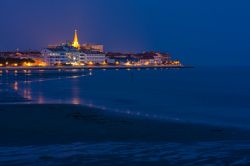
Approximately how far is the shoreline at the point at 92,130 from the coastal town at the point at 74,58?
9770 cm

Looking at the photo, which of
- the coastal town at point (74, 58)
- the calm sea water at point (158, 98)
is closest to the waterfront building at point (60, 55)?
the coastal town at point (74, 58)

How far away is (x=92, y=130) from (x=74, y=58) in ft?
438

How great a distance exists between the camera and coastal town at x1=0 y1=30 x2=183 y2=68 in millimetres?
125200

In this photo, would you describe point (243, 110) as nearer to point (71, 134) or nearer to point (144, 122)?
point (144, 122)

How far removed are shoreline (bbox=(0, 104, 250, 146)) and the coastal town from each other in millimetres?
97697

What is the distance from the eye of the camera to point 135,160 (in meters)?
8.77

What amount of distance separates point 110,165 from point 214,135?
450 cm

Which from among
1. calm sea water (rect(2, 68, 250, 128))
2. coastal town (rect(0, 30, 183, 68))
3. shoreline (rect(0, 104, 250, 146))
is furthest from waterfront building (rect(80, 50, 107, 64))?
shoreline (rect(0, 104, 250, 146))

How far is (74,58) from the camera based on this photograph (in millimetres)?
145000

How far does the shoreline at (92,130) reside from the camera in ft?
36.4

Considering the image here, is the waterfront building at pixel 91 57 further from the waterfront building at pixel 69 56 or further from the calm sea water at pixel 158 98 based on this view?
the calm sea water at pixel 158 98

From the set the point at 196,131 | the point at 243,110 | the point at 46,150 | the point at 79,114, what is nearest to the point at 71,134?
the point at 46,150

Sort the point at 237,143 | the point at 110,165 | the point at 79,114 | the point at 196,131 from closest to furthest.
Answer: the point at 110,165, the point at 237,143, the point at 196,131, the point at 79,114

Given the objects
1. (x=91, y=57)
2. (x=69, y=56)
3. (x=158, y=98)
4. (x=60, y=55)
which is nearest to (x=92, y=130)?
(x=158, y=98)
